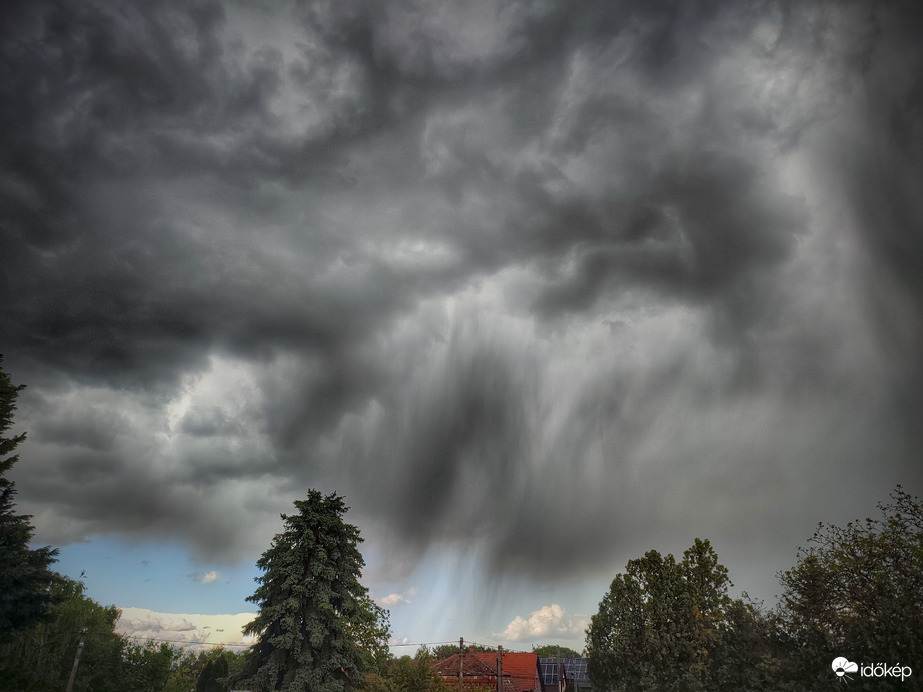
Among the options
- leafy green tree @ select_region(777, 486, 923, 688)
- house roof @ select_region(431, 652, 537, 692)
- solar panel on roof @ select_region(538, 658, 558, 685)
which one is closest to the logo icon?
leafy green tree @ select_region(777, 486, 923, 688)

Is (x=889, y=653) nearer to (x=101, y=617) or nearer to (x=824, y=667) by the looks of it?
(x=824, y=667)

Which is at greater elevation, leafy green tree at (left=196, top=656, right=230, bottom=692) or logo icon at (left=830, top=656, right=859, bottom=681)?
logo icon at (left=830, top=656, right=859, bottom=681)

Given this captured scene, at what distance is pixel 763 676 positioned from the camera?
3631cm

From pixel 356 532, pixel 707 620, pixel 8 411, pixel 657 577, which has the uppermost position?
pixel 8 411

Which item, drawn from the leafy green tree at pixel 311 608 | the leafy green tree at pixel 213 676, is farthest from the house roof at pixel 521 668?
the leafy green tree at pixel 311 608

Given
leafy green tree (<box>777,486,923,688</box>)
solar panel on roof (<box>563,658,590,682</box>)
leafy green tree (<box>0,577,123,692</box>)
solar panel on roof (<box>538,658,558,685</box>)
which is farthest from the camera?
solar panel on roof (<box>563,658,590,682</box>)

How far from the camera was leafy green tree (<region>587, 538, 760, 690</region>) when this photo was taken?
40.8m

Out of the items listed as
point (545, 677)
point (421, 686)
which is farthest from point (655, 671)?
point (545, 677)

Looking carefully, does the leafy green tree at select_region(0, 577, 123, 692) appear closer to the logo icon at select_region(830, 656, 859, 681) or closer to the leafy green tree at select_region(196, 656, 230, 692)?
the leafy green tree at select_region(196, 656, 230, 692)

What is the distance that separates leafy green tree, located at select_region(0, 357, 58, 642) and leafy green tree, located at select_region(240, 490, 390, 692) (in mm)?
13903

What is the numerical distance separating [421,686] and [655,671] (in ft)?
64.0

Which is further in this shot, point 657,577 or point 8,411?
point 657,577

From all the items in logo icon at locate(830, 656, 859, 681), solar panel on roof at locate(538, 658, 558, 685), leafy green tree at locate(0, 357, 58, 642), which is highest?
leafy green tree at locate(0, 357, 58, 642)

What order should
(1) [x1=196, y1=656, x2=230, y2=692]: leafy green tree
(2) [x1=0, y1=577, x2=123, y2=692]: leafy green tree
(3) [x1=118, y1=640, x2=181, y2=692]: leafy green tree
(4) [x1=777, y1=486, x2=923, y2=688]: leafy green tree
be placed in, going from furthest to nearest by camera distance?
(3) [x1=118, y1=640, x2=181, y2=692]: leafy green tree < (1) [x1=196, y1=656, x2=230, y2=692]: leafy green tree < (2) [x1=0, y1=577, x2=123, y2=692]: leafy green tree < (4) [x1=777, y1=486, x2=923, y2=688]: leafy green tree
